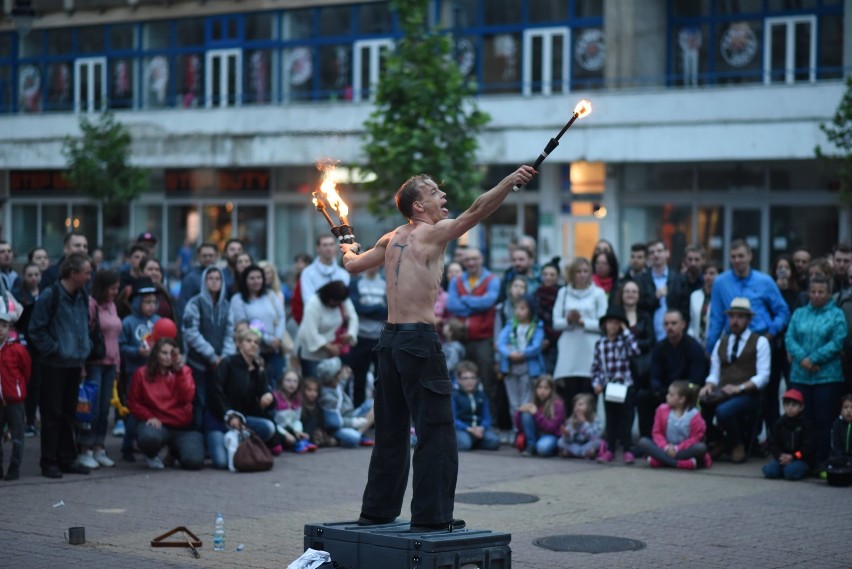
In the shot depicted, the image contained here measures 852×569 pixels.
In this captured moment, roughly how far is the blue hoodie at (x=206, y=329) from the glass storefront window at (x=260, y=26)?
24.9 metres

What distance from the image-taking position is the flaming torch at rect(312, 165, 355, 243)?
9.05 metres

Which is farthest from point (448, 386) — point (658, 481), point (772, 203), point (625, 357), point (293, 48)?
point (293, 48)

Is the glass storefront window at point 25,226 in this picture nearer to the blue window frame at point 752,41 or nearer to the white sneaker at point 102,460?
the blue window frame at point 752,41

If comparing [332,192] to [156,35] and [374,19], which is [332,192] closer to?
[374,19]

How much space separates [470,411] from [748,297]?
3.09 metres

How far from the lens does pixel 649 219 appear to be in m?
32.3

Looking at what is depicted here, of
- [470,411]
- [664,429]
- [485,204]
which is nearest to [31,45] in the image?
[470,411]

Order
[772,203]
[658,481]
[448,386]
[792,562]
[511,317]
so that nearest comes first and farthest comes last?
1. [448,386]
2. [792,562]
3. [658,481]
4. [511,317]
5. [772,203]

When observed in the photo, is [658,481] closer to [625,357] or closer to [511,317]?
[625,357]

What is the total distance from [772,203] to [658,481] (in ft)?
62.2

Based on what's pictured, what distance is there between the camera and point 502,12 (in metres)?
34.6

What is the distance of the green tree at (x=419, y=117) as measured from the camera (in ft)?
70.3

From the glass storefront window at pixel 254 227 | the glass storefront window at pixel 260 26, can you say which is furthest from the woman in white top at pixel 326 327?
the glass storefront window at pixel 260 26

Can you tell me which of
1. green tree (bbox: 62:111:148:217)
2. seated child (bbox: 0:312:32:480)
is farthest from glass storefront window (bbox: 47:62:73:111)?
seated child (bbox: 0:312:32:480)
